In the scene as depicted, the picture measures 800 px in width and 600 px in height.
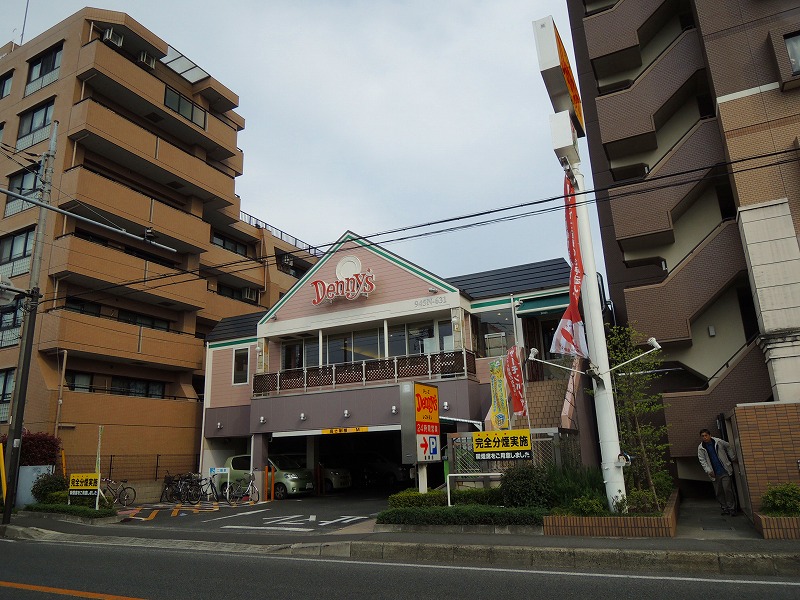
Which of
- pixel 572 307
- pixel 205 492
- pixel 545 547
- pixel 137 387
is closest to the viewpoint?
pixel 545 547

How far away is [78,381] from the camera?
2552 cm

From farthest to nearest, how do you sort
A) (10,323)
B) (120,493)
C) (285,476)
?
(10,323) → (285,476) → (120,493)

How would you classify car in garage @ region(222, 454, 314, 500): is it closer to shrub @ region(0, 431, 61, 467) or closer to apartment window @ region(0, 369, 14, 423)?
shrub @ region(0, 431, 61, 467)

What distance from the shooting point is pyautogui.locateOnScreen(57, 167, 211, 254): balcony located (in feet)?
82.2

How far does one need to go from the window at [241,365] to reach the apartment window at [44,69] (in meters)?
15.9

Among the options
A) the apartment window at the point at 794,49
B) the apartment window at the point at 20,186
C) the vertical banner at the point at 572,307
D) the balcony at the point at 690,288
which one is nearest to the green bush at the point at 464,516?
the vertical banner at the point at 572,307

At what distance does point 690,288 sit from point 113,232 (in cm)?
2485

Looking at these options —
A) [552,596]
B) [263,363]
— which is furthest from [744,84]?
[263,363]

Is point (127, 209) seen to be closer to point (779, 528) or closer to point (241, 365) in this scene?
point (241, 365)

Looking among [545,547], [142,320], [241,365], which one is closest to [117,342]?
[142,320]

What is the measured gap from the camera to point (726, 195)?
1859 centimetres

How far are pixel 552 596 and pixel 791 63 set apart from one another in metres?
15.4

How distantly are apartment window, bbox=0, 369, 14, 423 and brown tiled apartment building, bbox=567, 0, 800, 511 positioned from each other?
79.6 feet

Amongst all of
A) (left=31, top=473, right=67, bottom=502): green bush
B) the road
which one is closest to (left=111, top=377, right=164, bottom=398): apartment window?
(left=31, top=473, right=67, bottom=502): green bush
